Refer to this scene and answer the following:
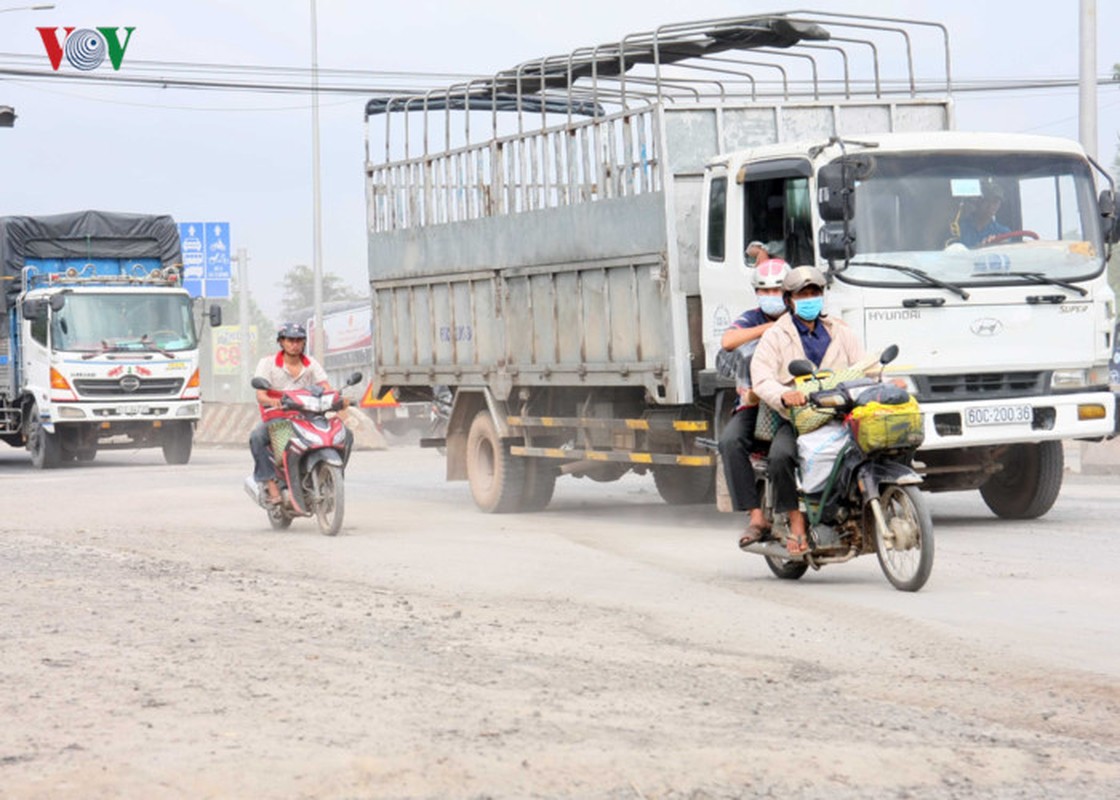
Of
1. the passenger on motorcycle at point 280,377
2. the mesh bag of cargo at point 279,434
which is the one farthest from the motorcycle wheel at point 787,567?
the mesh bag of cargo at point 279,434

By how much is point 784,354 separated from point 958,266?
3211 millimetres

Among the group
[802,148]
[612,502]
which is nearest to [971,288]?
[802,148]

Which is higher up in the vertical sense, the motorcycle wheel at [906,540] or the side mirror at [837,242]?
the side mirror at [837,242]

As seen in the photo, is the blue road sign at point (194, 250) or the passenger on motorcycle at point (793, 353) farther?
the blue road sign at point (194, 250)

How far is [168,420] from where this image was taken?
1158 inches

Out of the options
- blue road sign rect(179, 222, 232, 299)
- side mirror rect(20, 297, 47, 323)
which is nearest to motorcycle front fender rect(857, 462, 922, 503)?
side mirror rect(20, 297, 47, 323)

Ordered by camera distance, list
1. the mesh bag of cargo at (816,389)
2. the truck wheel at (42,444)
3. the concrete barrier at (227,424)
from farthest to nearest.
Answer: the concrete barrier at (227,424) < the truck wheel at (42,444) < the mesh bag of cargo at (816,389)

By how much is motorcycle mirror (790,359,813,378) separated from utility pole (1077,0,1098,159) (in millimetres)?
11725

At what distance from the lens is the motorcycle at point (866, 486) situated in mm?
9727

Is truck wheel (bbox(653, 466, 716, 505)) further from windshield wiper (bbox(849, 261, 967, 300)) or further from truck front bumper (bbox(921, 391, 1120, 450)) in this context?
windshield wiper (bbox(849, 261, 967, 300))

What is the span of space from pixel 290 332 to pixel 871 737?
972cm

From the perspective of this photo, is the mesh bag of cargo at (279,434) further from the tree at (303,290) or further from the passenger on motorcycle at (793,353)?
the tree at (303,290)

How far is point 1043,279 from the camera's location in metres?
13.3

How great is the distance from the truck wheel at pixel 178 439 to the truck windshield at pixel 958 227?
1841 centimetres
